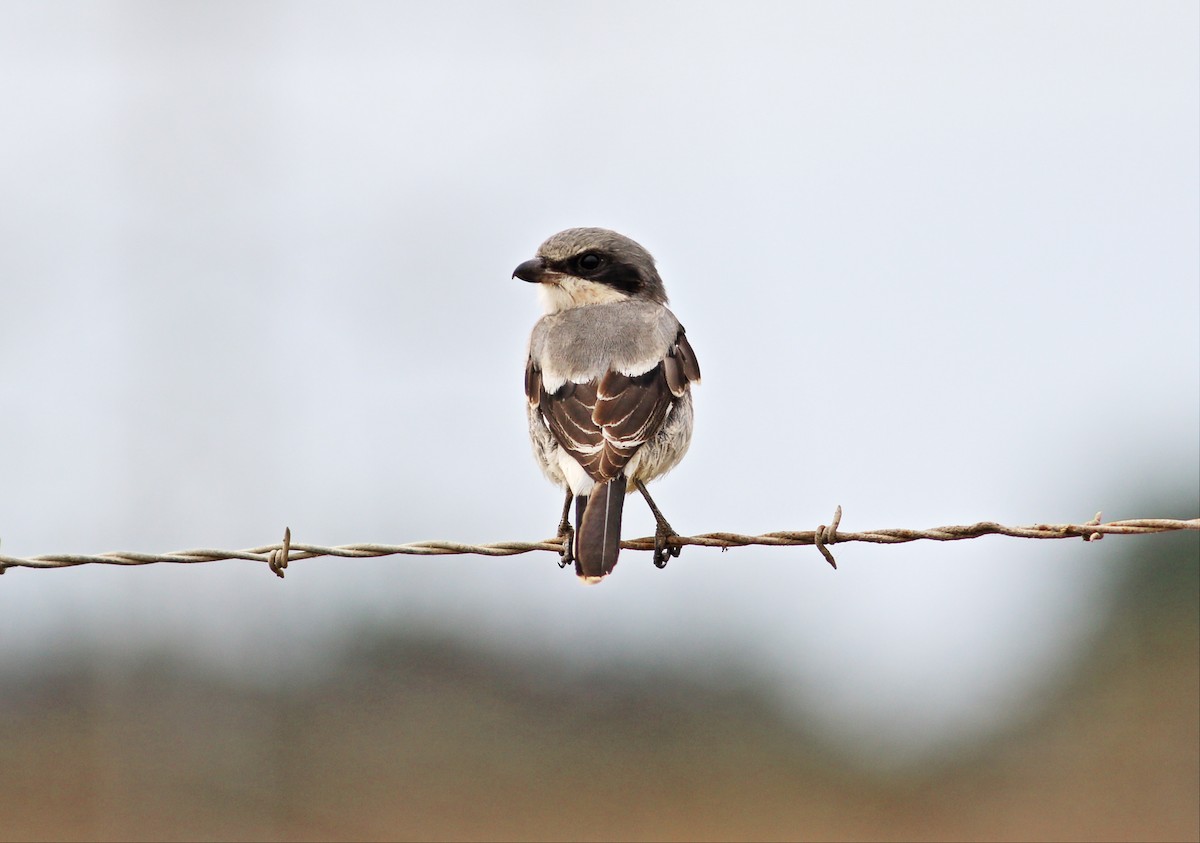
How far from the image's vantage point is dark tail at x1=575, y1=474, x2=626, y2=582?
526 centimetres

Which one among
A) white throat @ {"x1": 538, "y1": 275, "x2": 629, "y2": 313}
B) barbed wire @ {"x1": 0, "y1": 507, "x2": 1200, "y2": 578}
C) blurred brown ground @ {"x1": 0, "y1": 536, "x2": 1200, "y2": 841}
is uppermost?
white throat @ {"x1": 538, "y1": 275, "x2": 629, "y2": 313}

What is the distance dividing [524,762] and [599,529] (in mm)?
13180

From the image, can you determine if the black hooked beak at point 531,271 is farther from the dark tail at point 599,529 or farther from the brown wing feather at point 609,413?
the dark tail at point 599,529

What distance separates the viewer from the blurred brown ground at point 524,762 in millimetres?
13078

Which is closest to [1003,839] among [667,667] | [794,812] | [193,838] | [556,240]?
[794,812]

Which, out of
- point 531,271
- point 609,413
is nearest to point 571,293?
point 531,271

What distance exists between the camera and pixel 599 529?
5395 millimetres

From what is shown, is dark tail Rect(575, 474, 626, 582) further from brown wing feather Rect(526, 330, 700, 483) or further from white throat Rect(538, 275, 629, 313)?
white throat Rect(538, 275, 629, 313)

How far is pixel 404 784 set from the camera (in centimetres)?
1625

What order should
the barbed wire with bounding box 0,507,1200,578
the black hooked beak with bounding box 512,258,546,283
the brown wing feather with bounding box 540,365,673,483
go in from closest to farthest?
the barbed wire with bounding box 0,507,1200,578 < the brown wing feather with bounding box 540,365,673,483 < the black hooked beak with bounding box 512,258,546,283

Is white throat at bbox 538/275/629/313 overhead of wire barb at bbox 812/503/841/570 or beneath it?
overhead

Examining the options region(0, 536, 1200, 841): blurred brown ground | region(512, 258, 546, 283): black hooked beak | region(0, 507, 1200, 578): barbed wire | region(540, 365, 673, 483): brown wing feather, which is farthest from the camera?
region(0, 536, 1200, 841): blurred brown ground

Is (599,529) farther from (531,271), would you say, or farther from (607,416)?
(531,271)

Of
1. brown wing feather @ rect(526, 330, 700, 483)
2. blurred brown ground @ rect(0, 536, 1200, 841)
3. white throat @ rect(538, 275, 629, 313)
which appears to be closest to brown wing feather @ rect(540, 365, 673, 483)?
brown wing feather @ rect(526, 330, 700, 483)
